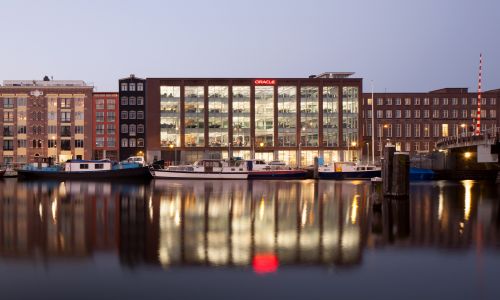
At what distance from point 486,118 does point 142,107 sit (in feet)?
312

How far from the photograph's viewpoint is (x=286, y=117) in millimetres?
128375

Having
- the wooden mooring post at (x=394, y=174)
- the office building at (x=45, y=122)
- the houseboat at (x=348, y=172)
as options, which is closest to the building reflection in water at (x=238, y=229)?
the wooden mooring post at (x=394, y=174)

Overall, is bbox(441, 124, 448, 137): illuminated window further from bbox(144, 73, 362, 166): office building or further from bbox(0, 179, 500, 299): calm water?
bbox(0, 179, 500, 299): calm water

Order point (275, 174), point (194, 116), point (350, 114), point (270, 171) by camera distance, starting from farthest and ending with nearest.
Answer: point (350, 114) < point (194, 116) < point (270, 171) < point (275, 174)

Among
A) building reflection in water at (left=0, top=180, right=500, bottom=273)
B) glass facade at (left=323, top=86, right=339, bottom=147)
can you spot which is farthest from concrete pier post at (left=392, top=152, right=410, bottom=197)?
glass facade at (left=323, top=86, right=339, bottom=147)

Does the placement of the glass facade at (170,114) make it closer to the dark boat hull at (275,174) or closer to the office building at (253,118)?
the office building at (253,118)

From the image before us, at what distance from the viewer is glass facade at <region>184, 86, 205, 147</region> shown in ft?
416

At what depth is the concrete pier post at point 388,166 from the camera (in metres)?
43.2

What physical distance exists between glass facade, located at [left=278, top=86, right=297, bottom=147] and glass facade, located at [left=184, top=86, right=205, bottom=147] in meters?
18.4

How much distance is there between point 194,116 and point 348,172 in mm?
52121

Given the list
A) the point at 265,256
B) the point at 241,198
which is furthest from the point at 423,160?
the point at 265,256

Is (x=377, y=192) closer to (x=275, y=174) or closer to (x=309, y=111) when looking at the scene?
(x=275, y=174)

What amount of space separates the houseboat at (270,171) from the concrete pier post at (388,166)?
1666 inches

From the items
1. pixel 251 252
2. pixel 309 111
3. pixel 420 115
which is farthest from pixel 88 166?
pixel 420 115
